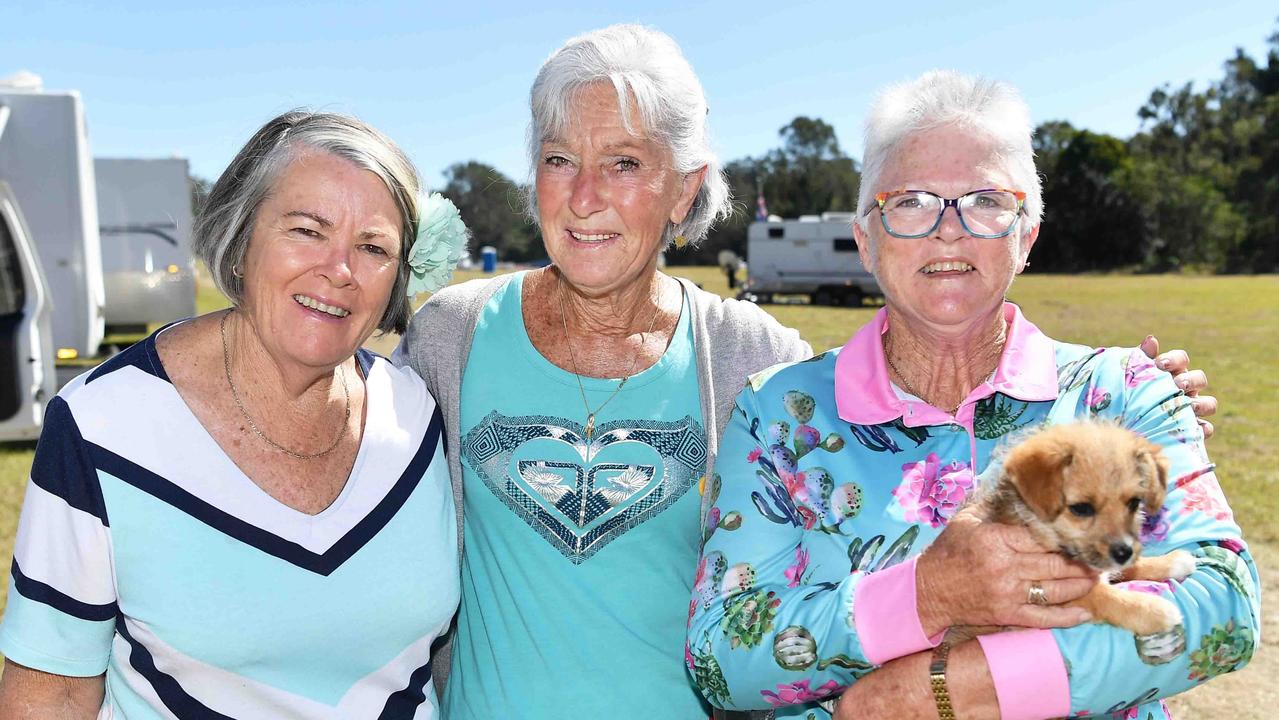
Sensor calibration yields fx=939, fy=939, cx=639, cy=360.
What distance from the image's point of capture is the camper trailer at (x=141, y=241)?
54.1 ft

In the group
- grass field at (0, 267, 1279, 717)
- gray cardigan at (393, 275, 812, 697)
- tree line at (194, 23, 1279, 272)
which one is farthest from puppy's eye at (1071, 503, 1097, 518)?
tree line at (194, 23, 1279, 272)

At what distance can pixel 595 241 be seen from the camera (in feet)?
9.46

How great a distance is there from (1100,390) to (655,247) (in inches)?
54.9

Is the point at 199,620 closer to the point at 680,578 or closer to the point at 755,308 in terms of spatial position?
the point at 680,578

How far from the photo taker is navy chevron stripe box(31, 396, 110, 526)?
2154mm

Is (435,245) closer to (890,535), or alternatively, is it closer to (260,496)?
(260,496)

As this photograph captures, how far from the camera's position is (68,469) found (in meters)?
2.16

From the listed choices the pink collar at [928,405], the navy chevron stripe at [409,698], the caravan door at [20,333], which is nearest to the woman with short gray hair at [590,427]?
the navy chevron stripe at [409,698]

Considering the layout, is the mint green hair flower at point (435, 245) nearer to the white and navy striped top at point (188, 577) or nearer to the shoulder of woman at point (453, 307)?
the shoulder of woman at point (453, 307)

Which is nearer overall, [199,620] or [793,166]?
[199,620]

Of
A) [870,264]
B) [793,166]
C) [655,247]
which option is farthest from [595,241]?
[793,166]

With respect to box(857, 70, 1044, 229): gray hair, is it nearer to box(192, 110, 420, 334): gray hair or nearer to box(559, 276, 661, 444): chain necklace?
box(559, 276, 661, 444): chain necklace

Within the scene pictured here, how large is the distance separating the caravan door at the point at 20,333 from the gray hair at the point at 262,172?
9345mm

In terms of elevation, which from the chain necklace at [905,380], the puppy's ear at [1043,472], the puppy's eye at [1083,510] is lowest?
the puppy's eye at [1083,510]
